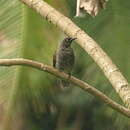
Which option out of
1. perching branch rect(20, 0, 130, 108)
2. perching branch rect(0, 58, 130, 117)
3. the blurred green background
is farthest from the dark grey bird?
perching branch rect(0, 58, 130, 117)

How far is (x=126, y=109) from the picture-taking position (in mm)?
4609

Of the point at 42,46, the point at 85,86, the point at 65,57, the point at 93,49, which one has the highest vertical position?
the point at 42,46

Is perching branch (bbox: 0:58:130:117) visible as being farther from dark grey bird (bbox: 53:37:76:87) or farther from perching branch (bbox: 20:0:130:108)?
dark grey bird (bbox: 53:37:76:87)

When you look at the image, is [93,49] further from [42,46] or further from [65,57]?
[42,46]

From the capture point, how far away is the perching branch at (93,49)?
461 cm

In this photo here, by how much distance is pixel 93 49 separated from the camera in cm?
486

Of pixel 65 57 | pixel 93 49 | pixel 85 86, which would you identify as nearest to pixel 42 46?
pixel 65 57

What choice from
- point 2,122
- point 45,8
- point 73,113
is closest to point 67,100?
point 73,113

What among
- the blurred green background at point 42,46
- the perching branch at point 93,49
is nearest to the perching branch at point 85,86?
the perching branch at point 93,49

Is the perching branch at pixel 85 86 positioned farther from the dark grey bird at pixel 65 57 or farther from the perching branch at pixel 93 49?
the dark grey bird at pixel 65 57

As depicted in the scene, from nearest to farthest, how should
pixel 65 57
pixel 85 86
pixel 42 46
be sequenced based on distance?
pixel 85 86
pixel 65 57
pixel 42 46

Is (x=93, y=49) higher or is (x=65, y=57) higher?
(x=65, y=57)

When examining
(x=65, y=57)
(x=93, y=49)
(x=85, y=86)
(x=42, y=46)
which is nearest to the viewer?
(x=85, y=86)

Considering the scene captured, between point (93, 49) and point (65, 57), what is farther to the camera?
point (65, 57)
